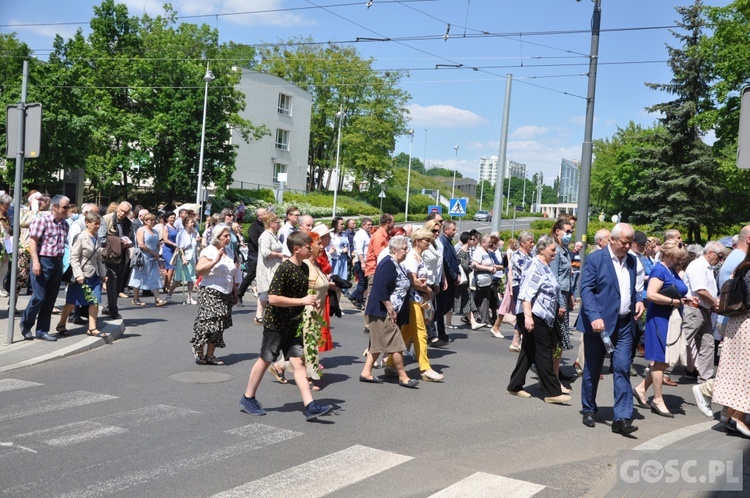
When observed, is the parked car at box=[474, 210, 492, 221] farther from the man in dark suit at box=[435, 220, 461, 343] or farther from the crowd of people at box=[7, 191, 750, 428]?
the man in dark suit at box=[435, 220, 461, 343]

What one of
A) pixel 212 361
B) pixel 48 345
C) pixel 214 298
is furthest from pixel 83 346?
pixel 214 298

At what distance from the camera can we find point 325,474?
5.73 metres

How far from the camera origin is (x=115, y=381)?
8.66m

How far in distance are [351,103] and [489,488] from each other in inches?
2943

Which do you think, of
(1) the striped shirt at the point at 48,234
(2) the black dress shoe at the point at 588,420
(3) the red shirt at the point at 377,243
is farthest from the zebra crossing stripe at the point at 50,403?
(3) the red shirt at the point at 377,243

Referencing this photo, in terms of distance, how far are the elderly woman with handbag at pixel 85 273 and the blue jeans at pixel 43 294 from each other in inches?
11.9

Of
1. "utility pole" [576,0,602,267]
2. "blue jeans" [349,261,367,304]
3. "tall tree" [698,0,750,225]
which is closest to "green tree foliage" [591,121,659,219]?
"tall tree" [698,0,750,225]

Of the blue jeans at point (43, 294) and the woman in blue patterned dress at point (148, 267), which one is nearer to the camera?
the blue jeans at point (43, 294)

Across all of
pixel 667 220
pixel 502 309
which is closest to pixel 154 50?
pixel 667 220

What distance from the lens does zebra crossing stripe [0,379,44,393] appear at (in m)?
8.09

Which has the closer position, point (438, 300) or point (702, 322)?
point (702, 322)

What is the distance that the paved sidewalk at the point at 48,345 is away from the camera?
30.9ft

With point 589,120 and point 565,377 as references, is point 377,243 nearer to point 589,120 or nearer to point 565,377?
point 565,377

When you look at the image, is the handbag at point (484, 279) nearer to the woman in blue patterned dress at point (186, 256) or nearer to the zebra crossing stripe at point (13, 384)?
the woman in blue patterned dress at point (186, 256)
